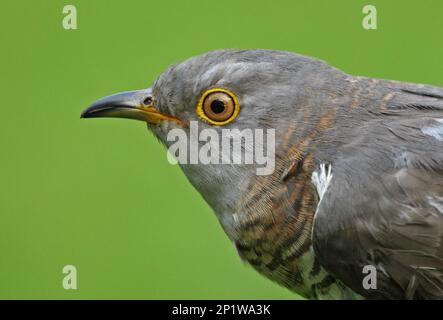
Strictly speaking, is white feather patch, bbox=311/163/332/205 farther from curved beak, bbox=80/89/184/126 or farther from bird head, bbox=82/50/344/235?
curved beak, bbox=80/89/184/126

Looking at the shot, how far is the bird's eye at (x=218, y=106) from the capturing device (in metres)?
5.16

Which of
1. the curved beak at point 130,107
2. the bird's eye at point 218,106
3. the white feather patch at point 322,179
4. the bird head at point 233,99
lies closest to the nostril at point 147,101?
the curved beak at point 130,107

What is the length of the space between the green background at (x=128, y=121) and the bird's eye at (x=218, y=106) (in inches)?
101

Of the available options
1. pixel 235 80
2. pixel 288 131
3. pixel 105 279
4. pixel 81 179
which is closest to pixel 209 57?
pixel 235 80

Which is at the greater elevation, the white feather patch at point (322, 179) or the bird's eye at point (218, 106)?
the bird's eye at point (218, 106)

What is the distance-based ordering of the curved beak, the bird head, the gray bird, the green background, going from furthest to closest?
the green background → the curved beak → the bird head → the gray bird

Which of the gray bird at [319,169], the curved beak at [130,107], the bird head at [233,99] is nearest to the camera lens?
the gray bird at [319,169]

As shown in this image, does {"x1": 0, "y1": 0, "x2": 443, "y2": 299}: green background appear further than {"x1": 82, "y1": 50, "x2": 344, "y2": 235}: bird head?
Yes

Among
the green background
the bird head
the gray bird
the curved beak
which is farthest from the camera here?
the green background

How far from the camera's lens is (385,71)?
8906mm

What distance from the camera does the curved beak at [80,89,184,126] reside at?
5.41 meters

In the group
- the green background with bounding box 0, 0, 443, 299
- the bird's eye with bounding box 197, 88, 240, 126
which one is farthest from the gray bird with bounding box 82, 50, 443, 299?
the green background with bounding box 0, 0, 443, 299

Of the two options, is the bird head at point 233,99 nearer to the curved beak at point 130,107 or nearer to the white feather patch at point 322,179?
the curved beak at point 130,107

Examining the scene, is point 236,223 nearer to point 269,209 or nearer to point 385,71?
point 269,209
